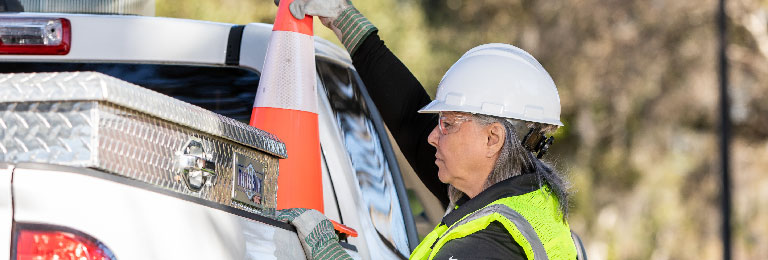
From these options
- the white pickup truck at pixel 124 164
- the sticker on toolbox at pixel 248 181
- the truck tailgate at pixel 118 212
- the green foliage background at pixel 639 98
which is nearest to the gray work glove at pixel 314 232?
the white pickup truck at pixel 124 164

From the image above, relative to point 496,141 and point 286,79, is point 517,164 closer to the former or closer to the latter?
point 496,141

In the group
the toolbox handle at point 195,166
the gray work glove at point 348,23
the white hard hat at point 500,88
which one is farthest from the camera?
the gray work glove at point 348,23

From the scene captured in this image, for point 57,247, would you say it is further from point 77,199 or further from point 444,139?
point 444,139

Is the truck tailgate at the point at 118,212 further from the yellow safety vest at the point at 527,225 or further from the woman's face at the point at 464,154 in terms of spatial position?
the woman's face at the point at 464,154

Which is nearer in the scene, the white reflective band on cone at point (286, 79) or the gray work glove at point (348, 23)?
the white reflective band on cone at point (286, 79)

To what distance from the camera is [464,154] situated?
3.49m

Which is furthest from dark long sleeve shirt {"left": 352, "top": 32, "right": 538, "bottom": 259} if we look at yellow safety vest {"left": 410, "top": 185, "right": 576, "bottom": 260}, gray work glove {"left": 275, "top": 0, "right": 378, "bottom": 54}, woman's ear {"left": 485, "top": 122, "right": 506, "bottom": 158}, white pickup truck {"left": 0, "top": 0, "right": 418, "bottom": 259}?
yellow safety vest {"left": 410, "top": 185, "right": 576, "bottom": 260}

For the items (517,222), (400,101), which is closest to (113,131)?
(517,222)

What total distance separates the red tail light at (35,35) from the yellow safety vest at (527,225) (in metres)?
1.23

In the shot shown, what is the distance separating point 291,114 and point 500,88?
63 cm

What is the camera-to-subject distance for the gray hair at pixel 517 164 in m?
3.42

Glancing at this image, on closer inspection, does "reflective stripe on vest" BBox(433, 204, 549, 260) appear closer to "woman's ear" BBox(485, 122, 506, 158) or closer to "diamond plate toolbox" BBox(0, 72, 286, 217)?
"woman's ear" BBox(485, 122, 506, 158)

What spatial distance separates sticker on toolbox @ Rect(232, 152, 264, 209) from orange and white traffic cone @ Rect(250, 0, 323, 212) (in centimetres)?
92

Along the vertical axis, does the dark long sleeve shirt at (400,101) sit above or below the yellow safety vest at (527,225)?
above
